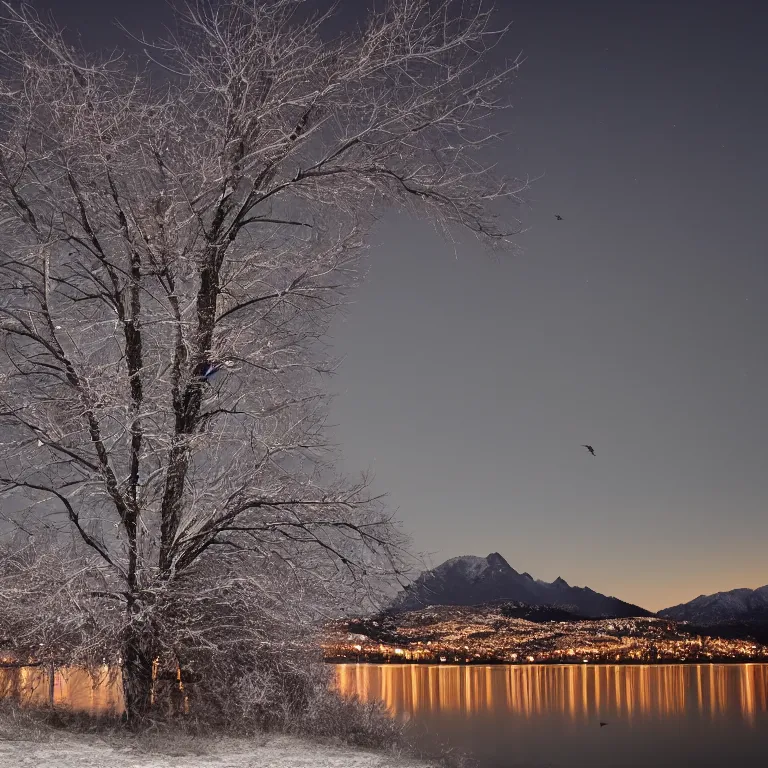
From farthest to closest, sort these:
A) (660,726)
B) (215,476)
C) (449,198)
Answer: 1. (660,726)
2. (449,198)
3. (215,476)

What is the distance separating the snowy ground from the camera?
7.45m

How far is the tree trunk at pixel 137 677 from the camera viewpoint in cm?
939

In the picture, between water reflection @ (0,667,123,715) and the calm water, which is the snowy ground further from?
the calm water

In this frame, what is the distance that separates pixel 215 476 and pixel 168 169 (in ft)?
11.8

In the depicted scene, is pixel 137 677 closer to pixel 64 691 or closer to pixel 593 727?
pixel 64 691

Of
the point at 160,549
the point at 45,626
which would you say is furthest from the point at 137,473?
Answer: the point at 45,626

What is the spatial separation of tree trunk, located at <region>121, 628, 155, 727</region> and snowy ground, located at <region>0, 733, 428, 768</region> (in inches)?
30.5

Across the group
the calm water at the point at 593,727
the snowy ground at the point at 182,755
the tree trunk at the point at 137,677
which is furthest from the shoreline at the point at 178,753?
the calm water at the point at 593,727

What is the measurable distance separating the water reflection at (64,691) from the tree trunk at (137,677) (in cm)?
24

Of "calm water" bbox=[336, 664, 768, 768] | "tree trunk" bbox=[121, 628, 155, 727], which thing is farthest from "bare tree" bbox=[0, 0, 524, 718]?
"calm water" bbox=[336, 664, 768, 768]

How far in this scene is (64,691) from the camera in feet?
33.1

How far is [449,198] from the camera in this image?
10953 millimetres

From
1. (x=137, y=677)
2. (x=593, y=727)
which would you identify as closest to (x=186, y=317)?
(x=137, y=677)

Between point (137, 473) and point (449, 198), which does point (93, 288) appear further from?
point (449, 198)
